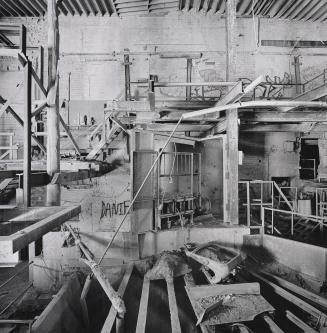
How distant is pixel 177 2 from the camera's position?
35.4 ft

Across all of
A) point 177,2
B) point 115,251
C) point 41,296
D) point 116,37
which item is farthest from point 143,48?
point 41,296

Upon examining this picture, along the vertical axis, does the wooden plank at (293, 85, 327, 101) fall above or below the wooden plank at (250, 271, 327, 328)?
above

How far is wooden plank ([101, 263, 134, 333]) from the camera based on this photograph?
437cm


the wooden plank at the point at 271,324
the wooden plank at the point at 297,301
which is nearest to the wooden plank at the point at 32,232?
the wooden plank at the point at 271,324

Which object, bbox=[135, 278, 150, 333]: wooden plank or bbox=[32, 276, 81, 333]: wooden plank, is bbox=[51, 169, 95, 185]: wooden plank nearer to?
bbox=[32, 276, 81, 333]: wooden plank

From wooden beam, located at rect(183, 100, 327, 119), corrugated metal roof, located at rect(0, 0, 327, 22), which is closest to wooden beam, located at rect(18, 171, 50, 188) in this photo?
wooden beam, located at rect(183, 100, 327, 119)

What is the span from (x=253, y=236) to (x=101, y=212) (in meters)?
6.43

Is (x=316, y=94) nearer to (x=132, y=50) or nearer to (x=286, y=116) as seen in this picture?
(x=286, y=116)

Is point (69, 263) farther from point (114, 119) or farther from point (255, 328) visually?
point (255, 328)

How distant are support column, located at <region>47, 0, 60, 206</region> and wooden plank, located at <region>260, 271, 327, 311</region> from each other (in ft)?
17.1

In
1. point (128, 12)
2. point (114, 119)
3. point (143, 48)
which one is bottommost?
point (114, 119)

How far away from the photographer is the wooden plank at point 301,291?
16.5 feet

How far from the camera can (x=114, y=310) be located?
487 cm

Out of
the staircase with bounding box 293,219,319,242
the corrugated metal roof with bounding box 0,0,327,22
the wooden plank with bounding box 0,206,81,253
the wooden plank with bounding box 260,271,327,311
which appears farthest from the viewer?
the corrugated metal roof with bounding box 0,0,327,22
